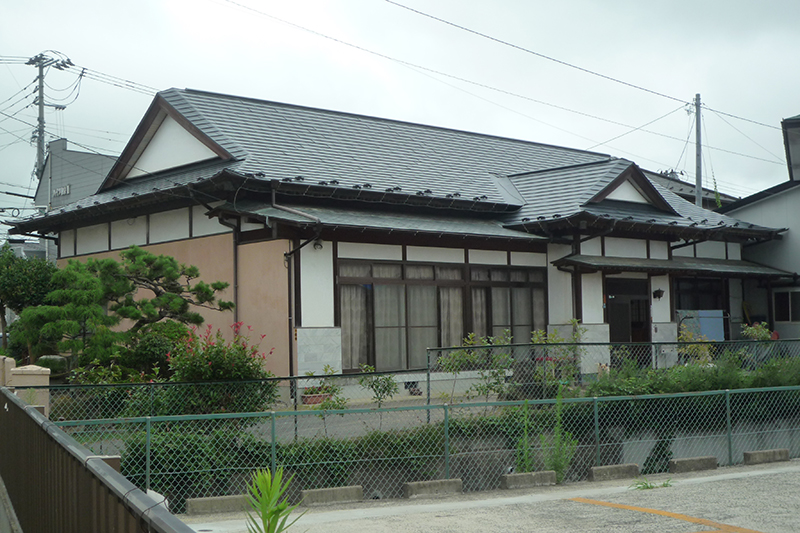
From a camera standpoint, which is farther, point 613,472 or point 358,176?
point 358,176

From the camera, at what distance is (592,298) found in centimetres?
2034

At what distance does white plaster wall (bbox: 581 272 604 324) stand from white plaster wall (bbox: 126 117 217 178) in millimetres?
9818

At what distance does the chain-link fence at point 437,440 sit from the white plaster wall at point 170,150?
10.1m

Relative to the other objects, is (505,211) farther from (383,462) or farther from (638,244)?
(383,462)

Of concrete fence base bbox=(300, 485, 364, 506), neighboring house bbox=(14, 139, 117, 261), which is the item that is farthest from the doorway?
neighboring house bbox=(14, 139, 117, 261)

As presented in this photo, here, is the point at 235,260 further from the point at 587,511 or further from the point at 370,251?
the point at 587,511

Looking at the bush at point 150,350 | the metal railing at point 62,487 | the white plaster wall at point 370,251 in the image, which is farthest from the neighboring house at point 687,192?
the metal railing at point 62,487

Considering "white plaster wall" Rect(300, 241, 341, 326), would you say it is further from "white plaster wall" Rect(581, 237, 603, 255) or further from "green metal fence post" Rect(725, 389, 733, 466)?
"green metal fence post" Rect(725, 389, 733, 466)

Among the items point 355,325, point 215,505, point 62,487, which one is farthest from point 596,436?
point 62,487

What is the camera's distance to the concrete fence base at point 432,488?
10570 mm

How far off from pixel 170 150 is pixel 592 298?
11.6 meters

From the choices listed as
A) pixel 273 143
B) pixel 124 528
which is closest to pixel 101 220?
pixel 273 143

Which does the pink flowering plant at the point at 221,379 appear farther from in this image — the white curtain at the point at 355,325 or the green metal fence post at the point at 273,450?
the white curtain at the point at 355,325

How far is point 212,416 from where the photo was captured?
952cm
